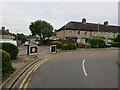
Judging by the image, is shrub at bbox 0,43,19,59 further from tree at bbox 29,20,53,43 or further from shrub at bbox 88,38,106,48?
tree at bbox 29,20,53,43

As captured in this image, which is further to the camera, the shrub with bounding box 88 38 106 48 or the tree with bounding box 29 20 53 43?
the tree with bounding box 29 20 53 43

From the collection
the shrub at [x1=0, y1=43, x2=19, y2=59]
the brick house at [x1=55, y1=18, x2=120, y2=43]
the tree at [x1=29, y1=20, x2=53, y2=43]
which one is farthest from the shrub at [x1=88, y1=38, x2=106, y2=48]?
the shrub at [x1=0, y1=43, x2=19, y2=59]

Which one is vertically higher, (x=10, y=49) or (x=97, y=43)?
(x=97, y=43)

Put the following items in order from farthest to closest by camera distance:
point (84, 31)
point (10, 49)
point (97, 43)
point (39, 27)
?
1. point (39, 27)
2. point (84, 31)
3. point (97, 43)
4. point (10, 49)

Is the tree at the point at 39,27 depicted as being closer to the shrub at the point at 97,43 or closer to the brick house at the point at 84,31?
the brick house at the point at 84,31

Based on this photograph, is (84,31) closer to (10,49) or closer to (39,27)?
(39,27)

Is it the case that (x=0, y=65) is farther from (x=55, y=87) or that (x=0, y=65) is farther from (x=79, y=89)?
(x=79, y=89)

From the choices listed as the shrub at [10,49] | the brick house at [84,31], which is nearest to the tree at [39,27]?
the brick house at [84,31]

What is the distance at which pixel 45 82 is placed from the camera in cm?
494

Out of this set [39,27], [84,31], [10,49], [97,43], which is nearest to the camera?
[10,49]

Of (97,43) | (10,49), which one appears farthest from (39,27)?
(10,49)

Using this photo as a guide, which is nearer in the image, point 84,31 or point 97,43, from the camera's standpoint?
point 97,43

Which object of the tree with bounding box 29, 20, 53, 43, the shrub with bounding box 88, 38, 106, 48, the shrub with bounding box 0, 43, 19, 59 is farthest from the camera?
the tree with bounding box 29, 20, 53, 43

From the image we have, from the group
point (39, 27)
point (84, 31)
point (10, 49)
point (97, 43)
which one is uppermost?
point (39, 27)
